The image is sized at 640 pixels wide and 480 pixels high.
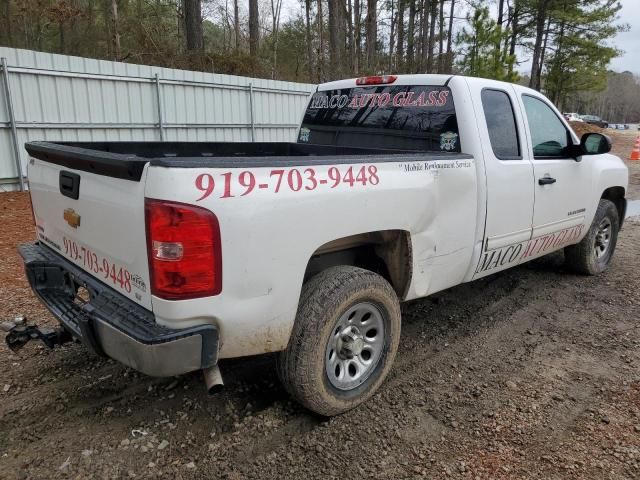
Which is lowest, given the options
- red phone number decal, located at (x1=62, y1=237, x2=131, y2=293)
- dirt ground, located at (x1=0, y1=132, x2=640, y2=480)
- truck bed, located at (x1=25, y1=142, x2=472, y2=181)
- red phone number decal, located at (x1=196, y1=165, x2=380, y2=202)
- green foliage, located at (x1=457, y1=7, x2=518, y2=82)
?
dirt ground, located at (x1=0, y1=132, x2=640, y2=480)

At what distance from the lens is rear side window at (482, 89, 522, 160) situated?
370 centimetres

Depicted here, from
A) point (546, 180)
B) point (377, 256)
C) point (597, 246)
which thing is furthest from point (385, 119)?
point (597, 246)

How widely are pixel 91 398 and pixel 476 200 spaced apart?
280 centimetres

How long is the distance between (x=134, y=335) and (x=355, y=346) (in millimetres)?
1260

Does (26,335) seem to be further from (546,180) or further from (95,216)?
Result: (546,180)

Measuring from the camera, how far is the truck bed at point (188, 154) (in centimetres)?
215

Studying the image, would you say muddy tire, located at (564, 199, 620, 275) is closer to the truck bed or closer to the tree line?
the truck bed

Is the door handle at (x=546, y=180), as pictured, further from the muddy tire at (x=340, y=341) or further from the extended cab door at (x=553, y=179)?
the muddy tire at (x=340, y=341)

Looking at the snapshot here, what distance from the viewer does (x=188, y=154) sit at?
416cm

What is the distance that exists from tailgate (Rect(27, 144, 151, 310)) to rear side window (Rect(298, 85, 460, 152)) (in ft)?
7.38

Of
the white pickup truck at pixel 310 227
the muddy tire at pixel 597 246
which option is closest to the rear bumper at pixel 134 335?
the white pickup truck at pixel 310 227

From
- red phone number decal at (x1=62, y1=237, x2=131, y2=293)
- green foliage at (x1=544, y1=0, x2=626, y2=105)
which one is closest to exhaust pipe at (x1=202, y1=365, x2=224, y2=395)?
red phone number decal at (x1=62, y1=237, x2=131, y2=293)

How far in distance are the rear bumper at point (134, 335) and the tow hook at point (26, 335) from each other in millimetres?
192

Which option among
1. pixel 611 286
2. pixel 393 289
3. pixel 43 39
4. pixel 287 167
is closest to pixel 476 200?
pixel 393 289
